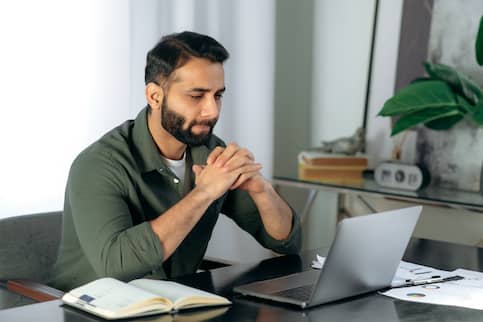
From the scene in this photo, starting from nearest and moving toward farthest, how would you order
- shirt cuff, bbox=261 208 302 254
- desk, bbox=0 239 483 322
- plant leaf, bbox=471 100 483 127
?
1. desk, bbox=0 239 483 322
2. shirt cuff, bbox=261 208 302 254
3. plant leaf, bbox=471 100 483 127

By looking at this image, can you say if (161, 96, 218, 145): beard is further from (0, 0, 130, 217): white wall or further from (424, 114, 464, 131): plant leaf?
(424, 114, 464, 131): plant leaf

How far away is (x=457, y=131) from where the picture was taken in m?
3.61

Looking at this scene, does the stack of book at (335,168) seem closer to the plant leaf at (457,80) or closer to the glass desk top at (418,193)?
the glass desk top at (418,193)

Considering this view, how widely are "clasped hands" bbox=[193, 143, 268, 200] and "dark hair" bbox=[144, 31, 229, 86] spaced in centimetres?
26

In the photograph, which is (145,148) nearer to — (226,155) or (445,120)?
(226,155)

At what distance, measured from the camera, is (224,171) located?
2.20 metres

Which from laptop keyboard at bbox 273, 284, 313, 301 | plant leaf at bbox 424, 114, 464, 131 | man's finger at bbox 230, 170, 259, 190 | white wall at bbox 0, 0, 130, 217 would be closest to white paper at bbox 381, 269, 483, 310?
laptop keyboard at bbox 273, 284, 313, 301

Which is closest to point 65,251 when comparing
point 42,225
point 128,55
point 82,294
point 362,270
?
point 42,225

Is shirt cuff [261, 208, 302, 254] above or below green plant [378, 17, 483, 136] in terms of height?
below

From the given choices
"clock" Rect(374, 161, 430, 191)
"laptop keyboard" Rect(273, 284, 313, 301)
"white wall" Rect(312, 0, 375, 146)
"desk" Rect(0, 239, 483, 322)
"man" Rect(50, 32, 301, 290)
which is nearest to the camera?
"desk" Rect(0, 239, 483, 322)

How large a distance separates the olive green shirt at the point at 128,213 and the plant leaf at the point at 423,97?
38.3 inches

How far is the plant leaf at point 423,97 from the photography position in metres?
3.29

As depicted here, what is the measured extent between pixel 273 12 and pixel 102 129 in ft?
3.47

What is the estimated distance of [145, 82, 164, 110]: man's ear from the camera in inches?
93.0
